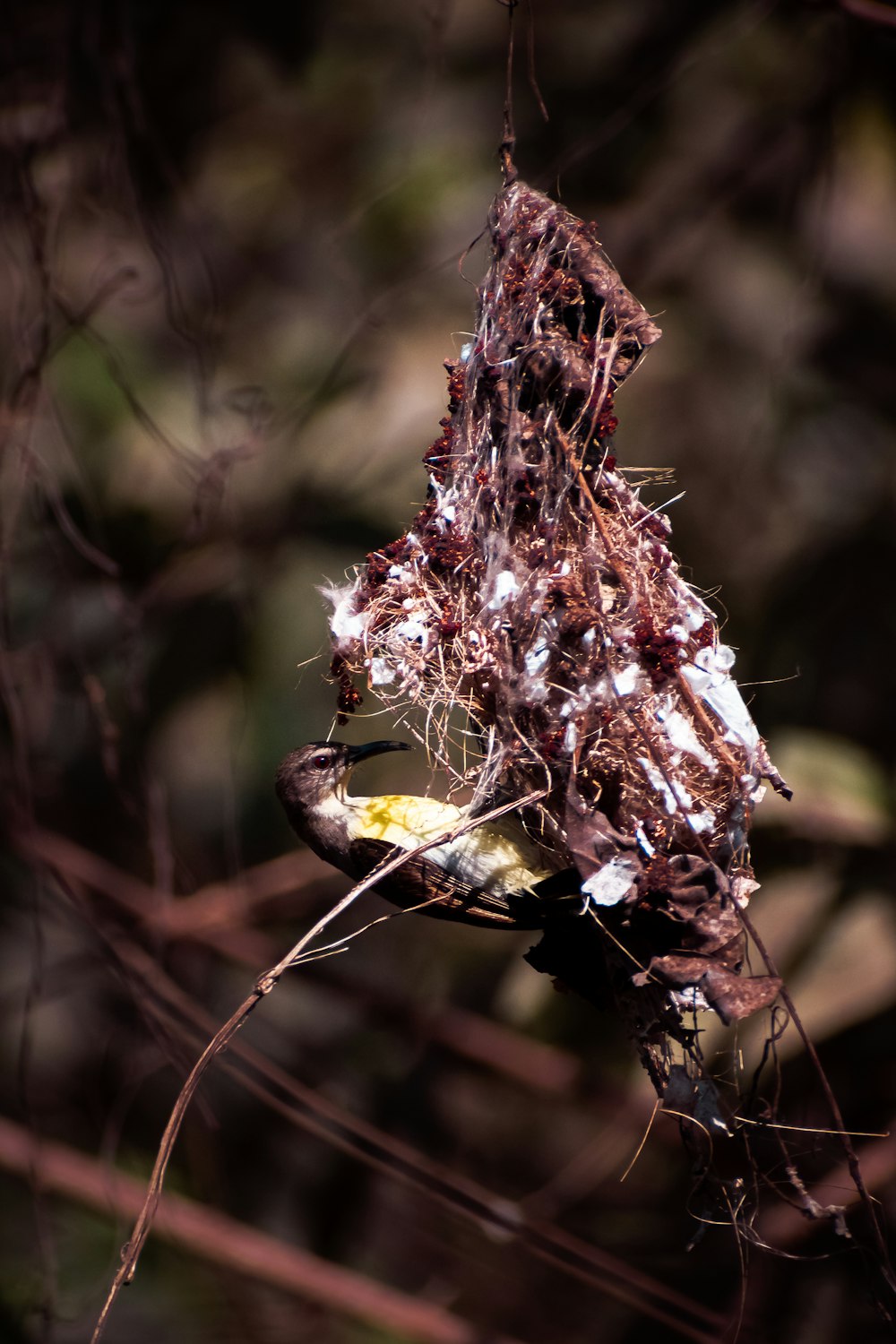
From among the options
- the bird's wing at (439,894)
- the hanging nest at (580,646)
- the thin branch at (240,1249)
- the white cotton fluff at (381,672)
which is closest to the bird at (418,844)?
the bird's wing at (439,894)

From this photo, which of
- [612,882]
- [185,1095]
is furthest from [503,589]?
[185,1095]

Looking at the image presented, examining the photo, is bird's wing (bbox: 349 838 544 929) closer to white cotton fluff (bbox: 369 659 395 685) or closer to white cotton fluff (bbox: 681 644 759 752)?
white cotton fluff (bbox: 369 659 395 685)

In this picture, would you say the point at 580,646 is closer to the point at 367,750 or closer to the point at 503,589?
the point at 503,589

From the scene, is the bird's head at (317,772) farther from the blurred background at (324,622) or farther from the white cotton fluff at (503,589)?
the blurred background at (324,622)

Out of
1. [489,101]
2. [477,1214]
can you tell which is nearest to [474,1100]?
[477,1214]

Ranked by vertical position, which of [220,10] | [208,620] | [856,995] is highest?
[220,10]

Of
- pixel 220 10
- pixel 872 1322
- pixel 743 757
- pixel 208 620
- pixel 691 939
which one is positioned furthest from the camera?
pixel 220 10

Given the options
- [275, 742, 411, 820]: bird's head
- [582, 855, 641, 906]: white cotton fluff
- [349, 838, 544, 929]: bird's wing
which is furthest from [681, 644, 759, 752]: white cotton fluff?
[275, 742, 411, 820]: bird's head

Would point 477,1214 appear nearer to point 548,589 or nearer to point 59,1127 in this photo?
point 59,1127
